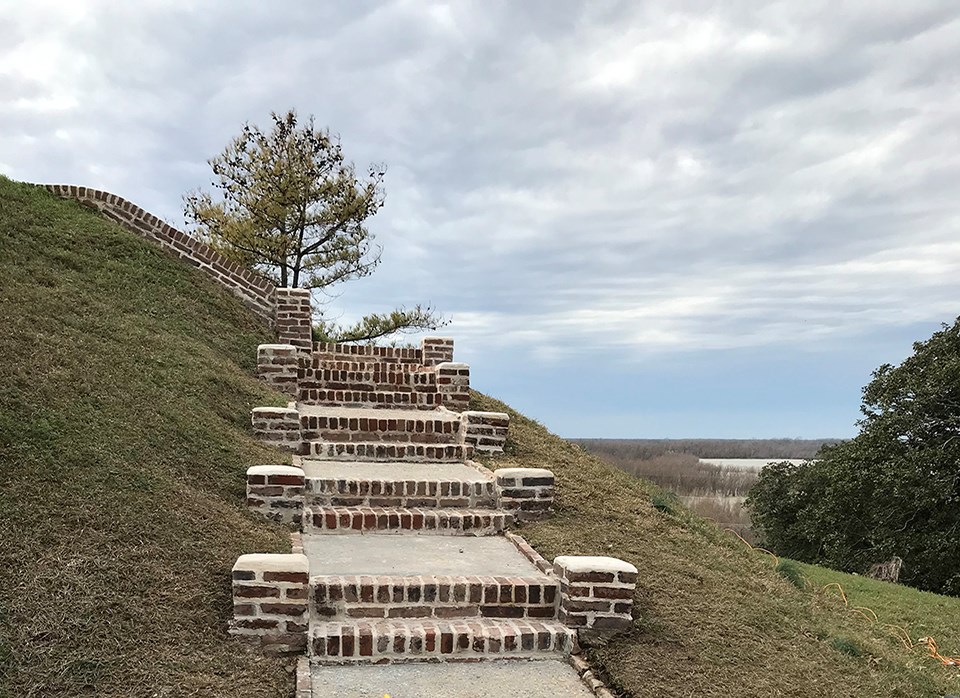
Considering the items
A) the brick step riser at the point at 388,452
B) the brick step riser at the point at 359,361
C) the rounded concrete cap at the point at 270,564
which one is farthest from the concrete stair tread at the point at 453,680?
the brick step riser at the point at 359,361

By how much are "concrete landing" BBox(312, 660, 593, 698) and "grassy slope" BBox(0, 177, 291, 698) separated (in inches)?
10.5

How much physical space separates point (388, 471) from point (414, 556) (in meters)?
1.68

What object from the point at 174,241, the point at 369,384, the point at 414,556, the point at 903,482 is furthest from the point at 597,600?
the point at 903,482

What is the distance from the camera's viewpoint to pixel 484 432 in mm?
7270

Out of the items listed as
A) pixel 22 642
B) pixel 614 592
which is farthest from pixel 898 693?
pixel 22 642

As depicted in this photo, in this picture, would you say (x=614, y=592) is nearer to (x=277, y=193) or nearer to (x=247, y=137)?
(x=277, y=193)

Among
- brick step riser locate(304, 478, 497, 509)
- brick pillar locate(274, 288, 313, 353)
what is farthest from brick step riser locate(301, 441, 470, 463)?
brick pillar locate(274, 288, 313, 353)

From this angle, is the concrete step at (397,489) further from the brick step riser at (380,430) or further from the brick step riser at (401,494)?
the brick step riser at (380,430)

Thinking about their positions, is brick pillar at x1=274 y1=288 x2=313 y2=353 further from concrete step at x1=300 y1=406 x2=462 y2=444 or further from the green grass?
concrete step at x1=300 y1=406 x2=462 y2=444

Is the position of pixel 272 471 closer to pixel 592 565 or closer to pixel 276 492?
pixel 276 492

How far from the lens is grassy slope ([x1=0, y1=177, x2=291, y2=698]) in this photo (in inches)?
128

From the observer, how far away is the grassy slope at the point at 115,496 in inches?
128

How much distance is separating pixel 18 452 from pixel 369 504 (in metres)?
2.27

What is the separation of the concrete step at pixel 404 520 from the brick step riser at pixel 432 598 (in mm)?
1200
